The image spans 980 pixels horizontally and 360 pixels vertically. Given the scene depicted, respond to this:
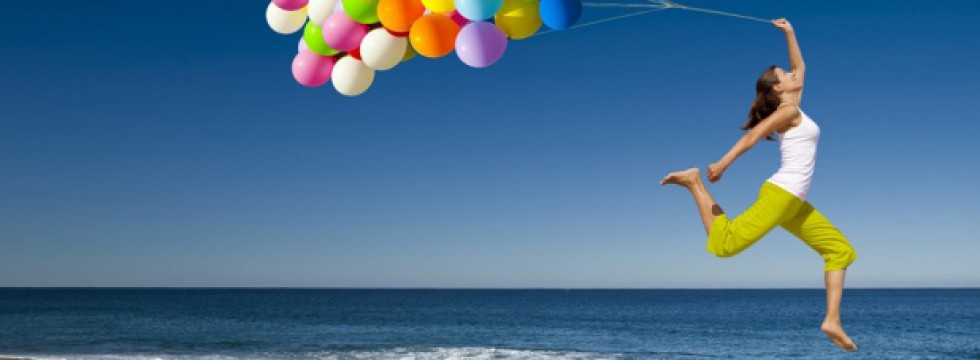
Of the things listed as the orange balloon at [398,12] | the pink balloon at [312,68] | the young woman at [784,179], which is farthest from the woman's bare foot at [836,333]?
the pink balloon at [312,68]

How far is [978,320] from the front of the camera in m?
68.1

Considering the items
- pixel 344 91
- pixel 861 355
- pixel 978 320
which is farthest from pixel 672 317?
pixel 344 91

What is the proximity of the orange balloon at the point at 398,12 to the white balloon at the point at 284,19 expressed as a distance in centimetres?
134

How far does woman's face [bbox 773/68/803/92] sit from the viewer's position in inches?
184

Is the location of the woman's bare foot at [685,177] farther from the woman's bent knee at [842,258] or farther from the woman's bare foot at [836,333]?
the woman's bare foot at [836,333]

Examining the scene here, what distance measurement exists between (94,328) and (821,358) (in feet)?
111

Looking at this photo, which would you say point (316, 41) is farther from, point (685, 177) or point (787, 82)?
point (787, 82)

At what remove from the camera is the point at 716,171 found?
4.55 m

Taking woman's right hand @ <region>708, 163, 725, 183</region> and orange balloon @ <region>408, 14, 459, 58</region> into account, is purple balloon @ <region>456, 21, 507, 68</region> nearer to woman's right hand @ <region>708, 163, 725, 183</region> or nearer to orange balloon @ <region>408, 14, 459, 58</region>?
orange balloon @ <region>408, 14, 459, 58</region>

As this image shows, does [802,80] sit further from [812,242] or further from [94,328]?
[94,328]

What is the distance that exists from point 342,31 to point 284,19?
3.59 feet

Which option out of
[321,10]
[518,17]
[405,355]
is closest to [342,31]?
[321,10]

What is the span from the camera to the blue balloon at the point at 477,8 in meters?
5.82

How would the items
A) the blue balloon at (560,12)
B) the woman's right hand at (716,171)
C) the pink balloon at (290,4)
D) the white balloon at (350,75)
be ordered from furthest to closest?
the pink balloon at (290,4), the white balloon at (350,75), the blue balloon at (560,12), the woman's right hand at (716,171)
